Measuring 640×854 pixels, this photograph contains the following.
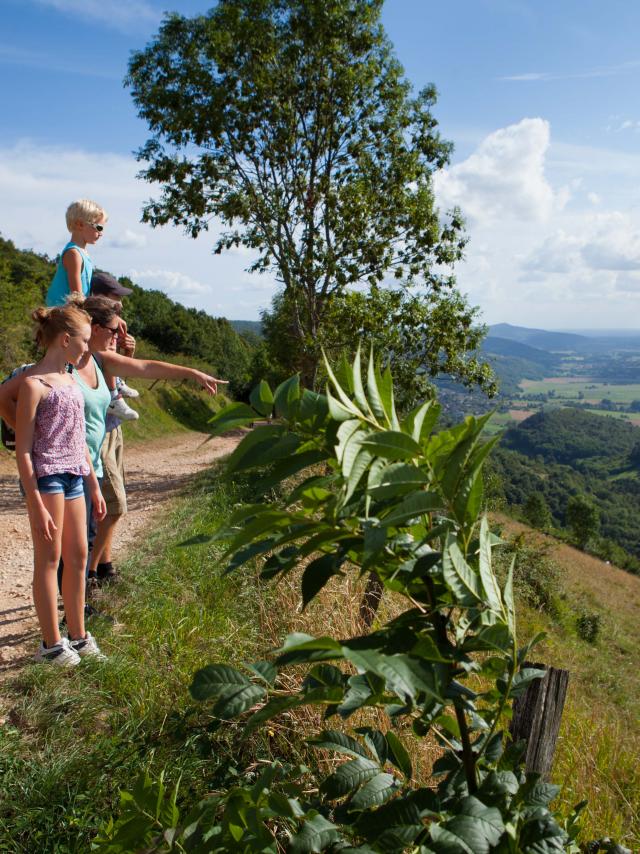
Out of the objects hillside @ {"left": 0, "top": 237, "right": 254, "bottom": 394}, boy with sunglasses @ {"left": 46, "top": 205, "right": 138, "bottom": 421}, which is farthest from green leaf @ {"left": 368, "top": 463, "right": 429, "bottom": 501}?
hillside @ {"left": 0, "top": 237, "right": 254, "bottom": 394}

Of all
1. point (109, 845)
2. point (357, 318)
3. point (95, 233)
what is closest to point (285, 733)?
point (109, 845)

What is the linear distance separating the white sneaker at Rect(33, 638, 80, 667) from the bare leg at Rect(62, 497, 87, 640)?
0.16 metres

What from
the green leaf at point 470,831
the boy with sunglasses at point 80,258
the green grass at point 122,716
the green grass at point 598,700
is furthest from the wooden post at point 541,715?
the boy with sunglasses at point 80,258

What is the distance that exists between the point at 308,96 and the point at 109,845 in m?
15.2

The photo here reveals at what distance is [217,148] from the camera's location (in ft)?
47.8

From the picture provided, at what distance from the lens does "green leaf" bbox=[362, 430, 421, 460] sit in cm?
84

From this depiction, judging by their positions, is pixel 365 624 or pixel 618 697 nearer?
pixel 365 624

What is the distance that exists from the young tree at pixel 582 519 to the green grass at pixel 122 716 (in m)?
60.4

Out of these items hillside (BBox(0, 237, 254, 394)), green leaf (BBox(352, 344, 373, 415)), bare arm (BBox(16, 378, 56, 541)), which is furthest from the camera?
hillside (BBox(0, 237, 254, 394))

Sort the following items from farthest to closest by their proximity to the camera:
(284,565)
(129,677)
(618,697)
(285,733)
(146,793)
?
(618,697), (129,677), (285,733), (146,793), (284,565)

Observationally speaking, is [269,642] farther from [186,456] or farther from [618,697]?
[186,456]

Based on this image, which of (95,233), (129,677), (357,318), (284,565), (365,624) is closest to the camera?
(284,565)

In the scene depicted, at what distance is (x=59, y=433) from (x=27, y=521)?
522 centimetres

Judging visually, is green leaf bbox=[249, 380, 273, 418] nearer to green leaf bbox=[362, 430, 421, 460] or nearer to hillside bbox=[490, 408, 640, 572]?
green leaf bbox=[362, 430, 421, 460]
